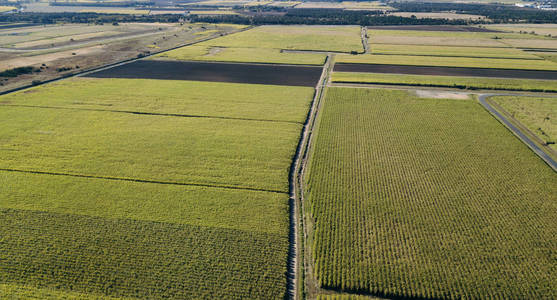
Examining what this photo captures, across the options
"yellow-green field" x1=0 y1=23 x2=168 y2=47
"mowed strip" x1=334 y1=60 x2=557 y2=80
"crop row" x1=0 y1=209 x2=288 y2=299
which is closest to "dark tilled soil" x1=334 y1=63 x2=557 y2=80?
"mowed strip" x1=334 y1=60 x2=557 y2=80

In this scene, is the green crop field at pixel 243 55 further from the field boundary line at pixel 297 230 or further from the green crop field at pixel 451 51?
the field boundary line at pixel 297 230

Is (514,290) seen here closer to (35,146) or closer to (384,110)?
(384,110)

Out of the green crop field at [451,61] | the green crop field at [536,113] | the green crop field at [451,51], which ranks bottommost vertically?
the green crop field at [536,113]

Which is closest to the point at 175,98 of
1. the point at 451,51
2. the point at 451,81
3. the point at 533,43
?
the point at 451,81

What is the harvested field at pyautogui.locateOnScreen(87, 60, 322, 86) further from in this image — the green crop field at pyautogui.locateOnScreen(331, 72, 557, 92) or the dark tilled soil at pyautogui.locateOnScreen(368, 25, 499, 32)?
the dark tilled soil at pyautogui.locateOnScreen(368, 25, 499, 32)

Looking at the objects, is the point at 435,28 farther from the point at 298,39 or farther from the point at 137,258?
the point at 137,258

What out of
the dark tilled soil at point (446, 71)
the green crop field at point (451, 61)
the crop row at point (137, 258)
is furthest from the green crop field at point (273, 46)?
the crop row at point (137, 258)
